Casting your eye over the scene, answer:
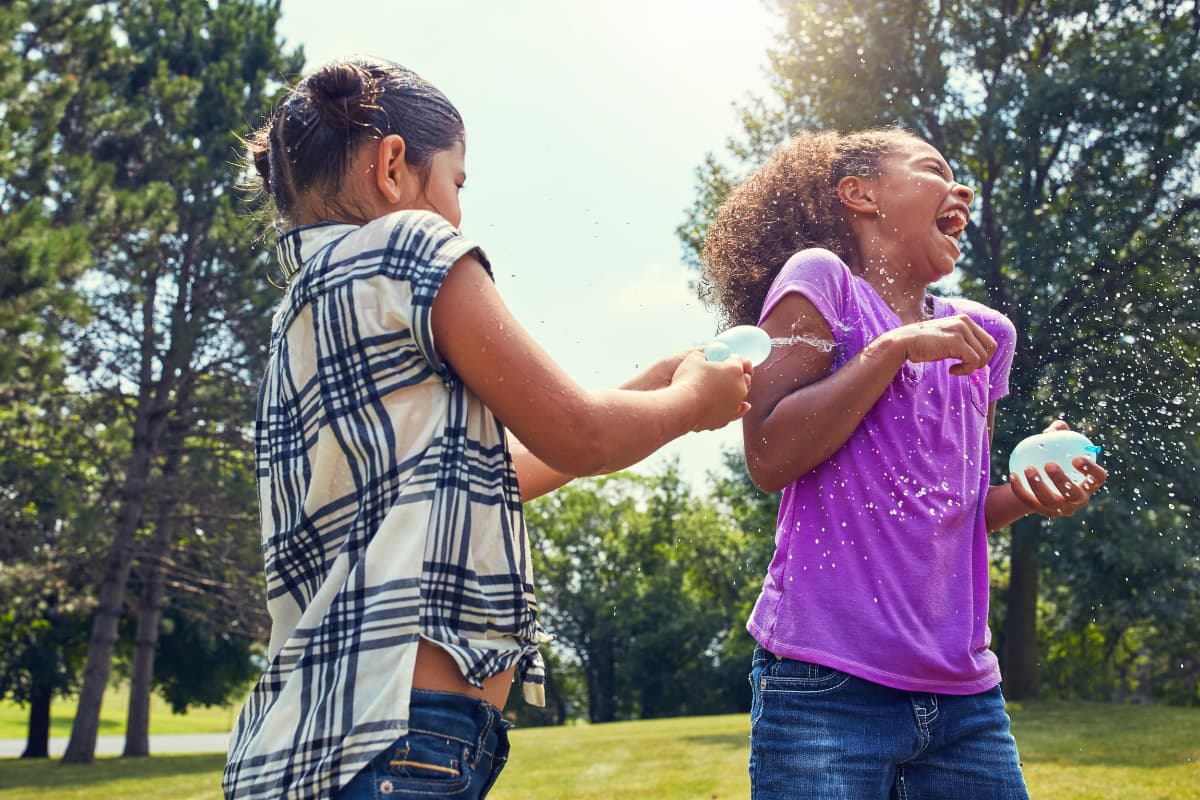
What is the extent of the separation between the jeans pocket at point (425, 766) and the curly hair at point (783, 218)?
1305 millimetres

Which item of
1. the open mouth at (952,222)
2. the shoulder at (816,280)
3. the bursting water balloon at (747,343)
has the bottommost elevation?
the bursting water balloon at (747,343)

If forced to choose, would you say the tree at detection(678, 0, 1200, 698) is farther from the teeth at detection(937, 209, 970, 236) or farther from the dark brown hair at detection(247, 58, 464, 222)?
the dark brown hair at detection(247, 58, 464, 222)

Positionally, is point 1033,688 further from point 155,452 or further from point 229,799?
point 229,799

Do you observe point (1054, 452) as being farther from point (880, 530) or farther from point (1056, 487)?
point (880, 530)

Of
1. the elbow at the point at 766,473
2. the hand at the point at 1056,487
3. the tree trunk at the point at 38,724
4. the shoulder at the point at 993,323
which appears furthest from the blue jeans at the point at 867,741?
the tree trunk at the point at 38,724

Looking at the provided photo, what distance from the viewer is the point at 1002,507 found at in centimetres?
229

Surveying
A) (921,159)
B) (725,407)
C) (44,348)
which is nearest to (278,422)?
(725,407)

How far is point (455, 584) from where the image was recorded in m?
1.52

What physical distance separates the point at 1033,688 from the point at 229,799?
19.4m

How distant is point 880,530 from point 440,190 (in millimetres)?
975

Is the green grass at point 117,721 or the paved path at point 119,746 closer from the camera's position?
the paved path at point 119,746

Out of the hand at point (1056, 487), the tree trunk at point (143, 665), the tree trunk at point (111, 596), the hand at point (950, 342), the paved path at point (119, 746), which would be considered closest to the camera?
the hand at point (950, 342)

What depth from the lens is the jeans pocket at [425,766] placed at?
142 cm

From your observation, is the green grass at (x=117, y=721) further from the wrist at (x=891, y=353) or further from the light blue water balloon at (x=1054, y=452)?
the wrist at (x=891, y=353)
